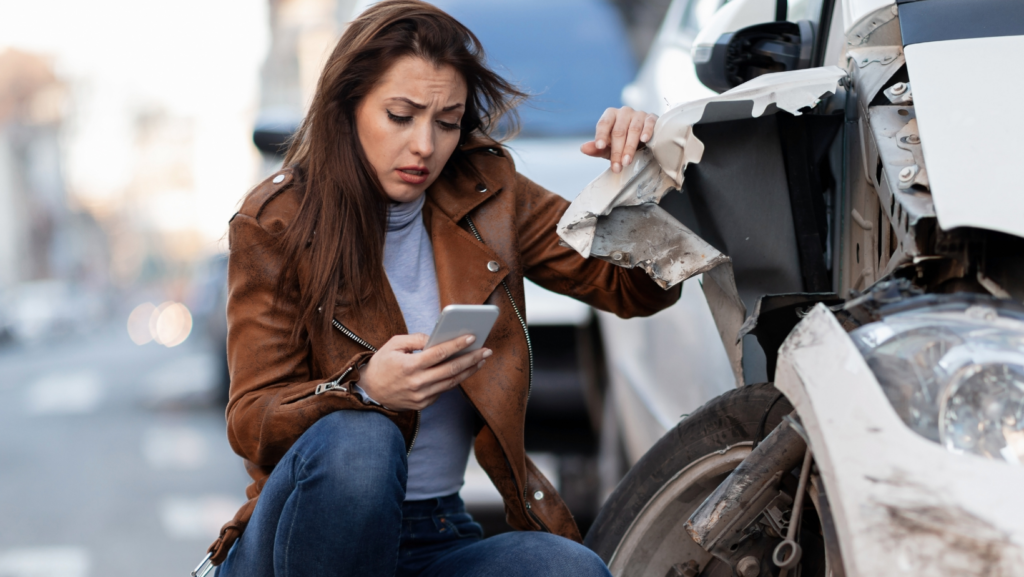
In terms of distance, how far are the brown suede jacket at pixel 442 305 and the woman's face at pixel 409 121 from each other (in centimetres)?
13

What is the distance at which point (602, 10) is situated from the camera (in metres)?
4.54

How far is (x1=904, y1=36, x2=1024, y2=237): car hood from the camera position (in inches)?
43.1

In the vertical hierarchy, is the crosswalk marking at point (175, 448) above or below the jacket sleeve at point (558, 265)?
below

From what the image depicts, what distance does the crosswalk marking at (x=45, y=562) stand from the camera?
3803 millimetres

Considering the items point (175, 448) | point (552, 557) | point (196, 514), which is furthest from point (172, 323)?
point (552, 557)

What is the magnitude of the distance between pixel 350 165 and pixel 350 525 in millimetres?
706

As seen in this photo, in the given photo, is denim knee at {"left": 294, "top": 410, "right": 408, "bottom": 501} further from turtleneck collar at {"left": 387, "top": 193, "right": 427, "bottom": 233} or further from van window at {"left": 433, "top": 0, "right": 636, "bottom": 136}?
van window at {"left": 433, "top": 0, "right": 636, "bottom": 136}

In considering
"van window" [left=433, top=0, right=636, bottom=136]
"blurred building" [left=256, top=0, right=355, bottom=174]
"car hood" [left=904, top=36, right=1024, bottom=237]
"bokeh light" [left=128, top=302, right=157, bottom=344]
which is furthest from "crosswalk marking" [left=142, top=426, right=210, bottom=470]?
"bokeh light" [left=128, top=302, right=157, bottom=344]

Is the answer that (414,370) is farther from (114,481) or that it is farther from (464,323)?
(114,481)

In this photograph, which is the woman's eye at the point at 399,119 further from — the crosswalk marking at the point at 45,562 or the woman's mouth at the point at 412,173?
the crosswalk marking at the point at 45,562

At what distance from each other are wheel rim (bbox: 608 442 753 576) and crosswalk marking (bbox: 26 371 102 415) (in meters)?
8.87

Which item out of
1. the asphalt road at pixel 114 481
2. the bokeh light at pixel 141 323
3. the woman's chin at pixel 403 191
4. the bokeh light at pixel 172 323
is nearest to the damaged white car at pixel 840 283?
the woman's chin at pixel 403 191

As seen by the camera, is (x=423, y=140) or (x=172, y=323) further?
(x=172, y=323)

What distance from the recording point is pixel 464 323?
1.45 m
